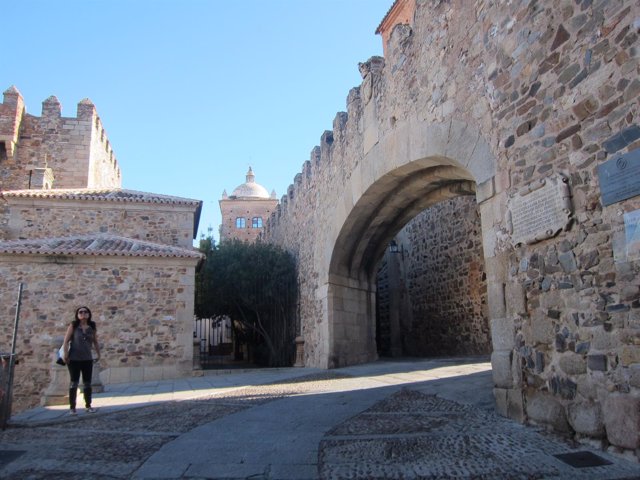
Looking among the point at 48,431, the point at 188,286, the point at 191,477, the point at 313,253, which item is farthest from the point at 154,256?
the point at 191,477

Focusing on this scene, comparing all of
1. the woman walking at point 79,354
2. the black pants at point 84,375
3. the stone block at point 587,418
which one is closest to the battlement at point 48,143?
the woman walking at point 79,354

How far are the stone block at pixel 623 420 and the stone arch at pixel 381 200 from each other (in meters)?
1.53

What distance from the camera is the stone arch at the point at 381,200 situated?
5.59 m

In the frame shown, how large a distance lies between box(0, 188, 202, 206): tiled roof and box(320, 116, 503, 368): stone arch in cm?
613

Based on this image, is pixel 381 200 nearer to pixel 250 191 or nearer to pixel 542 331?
pixel 542 331

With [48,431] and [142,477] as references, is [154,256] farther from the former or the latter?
[142,477]

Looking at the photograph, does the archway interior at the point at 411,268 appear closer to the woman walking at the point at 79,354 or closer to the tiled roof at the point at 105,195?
the woman walking at the point at 79,354

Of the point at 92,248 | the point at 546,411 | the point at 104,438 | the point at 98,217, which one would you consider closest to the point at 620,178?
the point at 546,411

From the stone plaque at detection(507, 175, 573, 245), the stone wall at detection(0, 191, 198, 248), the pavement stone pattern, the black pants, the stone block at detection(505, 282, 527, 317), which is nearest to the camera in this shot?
the pavement stone pattern

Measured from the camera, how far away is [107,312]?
10.9 meters

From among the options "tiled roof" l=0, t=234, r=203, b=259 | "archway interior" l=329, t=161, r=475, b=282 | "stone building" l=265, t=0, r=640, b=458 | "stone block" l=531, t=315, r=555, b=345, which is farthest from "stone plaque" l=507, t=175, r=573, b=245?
"tiled roof" l=0, t=234, r=203, b=259

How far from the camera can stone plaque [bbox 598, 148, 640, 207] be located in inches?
130

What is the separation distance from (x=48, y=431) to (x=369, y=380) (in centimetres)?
416

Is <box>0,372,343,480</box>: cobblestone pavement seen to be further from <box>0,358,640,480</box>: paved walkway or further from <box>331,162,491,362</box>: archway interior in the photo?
<box>331,162,491,362</box>: archway interior
